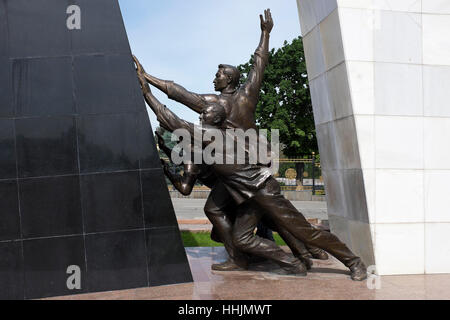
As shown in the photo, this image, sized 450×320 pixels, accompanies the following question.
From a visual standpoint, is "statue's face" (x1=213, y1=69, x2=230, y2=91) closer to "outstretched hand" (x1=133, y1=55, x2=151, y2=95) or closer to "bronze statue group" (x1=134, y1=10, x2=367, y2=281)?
"bronze statue group" (x1=134, y1=10, x2=367, y2=281)

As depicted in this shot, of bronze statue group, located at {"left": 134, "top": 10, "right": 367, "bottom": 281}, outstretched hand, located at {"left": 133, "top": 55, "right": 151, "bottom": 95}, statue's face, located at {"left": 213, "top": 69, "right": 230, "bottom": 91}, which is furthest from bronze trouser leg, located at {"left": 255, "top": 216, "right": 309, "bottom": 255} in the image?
outstretched hand, located at {"left": 133, "top": 55, "right": 151, "bottom": 95}

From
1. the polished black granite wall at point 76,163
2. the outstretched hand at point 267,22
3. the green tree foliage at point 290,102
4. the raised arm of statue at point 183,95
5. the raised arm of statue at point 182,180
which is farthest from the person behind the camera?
the green tree foliage at point 290,102

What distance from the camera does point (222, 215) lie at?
19.2 feet

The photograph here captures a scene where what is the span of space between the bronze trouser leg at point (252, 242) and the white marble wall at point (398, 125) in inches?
52.4

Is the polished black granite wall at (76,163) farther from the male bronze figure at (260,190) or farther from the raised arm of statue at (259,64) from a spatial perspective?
the raised arm of statue at (259,64)

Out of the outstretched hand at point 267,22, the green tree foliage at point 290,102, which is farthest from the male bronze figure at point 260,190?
the green tree foliage at point 290,102

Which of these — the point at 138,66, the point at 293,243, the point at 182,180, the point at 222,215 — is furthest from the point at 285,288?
the point at 138,66

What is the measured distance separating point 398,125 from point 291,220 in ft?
7.00

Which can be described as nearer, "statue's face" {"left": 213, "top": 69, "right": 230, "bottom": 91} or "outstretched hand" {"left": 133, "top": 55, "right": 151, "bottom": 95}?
"outstretched hand" {"left": 133, "top": 55, "right": 151, "bottom": 95}

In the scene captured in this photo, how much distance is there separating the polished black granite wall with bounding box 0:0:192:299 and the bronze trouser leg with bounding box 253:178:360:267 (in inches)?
47.9

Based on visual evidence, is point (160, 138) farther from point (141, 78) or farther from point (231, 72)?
point (231, 72)

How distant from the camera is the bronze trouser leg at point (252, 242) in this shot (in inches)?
215

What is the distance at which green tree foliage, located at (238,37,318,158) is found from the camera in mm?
30219
